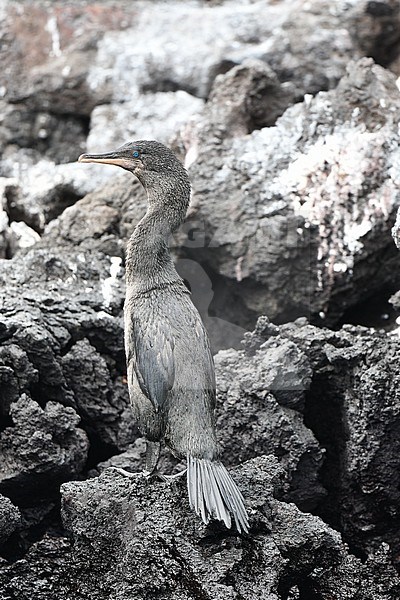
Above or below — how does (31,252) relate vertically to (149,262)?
below

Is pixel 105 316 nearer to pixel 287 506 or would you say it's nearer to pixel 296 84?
Result: pixel 287 506

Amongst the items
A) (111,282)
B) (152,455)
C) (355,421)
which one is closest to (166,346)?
(152,455)

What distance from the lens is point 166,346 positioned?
5.57 metres

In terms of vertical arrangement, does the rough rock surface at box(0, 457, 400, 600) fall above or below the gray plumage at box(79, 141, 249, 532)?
below

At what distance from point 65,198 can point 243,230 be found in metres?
2.02

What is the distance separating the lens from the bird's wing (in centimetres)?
552

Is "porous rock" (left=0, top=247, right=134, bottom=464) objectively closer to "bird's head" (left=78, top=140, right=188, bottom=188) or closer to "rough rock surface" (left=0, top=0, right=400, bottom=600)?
"rough rock surface" (left=0, top=0, right=400, bottom=600)

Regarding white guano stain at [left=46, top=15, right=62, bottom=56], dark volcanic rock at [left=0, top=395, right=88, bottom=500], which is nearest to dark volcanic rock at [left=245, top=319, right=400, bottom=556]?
dark volcanic rock at [left=0, top=395, right=88, bottom=500]

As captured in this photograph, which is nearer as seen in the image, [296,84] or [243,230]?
[243,230]

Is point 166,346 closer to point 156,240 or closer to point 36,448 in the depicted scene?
point 156,240

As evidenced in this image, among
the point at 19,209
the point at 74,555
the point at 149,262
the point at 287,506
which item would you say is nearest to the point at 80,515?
the point at 74,555

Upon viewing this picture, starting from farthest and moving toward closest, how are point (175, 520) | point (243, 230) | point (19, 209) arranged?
point (19, 209)
point (243, 230)
point (175, 520)

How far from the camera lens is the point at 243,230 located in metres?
7.37

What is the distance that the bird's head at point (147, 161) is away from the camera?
5.96 metres
